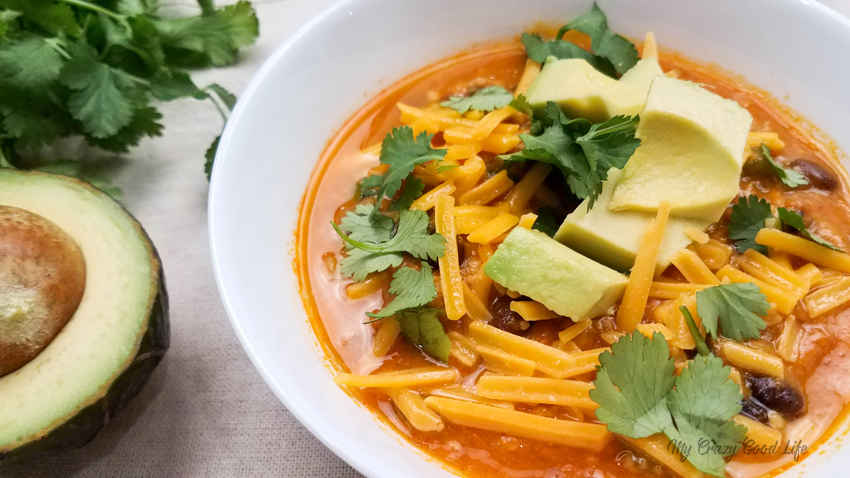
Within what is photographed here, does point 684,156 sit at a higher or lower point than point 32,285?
higher

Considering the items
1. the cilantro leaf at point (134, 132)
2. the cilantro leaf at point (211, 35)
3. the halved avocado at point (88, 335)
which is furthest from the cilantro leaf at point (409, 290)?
the cilantro leaf at point (211, 35)

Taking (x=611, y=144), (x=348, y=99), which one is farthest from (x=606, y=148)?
(x=348, y=99)

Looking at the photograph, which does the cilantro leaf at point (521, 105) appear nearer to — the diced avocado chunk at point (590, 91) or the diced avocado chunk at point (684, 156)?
the diced avocado chunk at point (590, 91)

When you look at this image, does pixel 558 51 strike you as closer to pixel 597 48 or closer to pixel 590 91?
pixel 597 48

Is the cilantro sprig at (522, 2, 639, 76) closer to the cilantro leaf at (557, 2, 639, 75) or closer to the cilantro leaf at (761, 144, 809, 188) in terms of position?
the cilantro leaf at (557, 2, 639, 75)

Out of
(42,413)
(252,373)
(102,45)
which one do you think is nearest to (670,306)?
(252,373)

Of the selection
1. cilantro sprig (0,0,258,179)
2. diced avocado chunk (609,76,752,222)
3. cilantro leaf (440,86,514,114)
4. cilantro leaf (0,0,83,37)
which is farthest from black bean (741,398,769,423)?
cilantro leaf (0,0,83,37)
